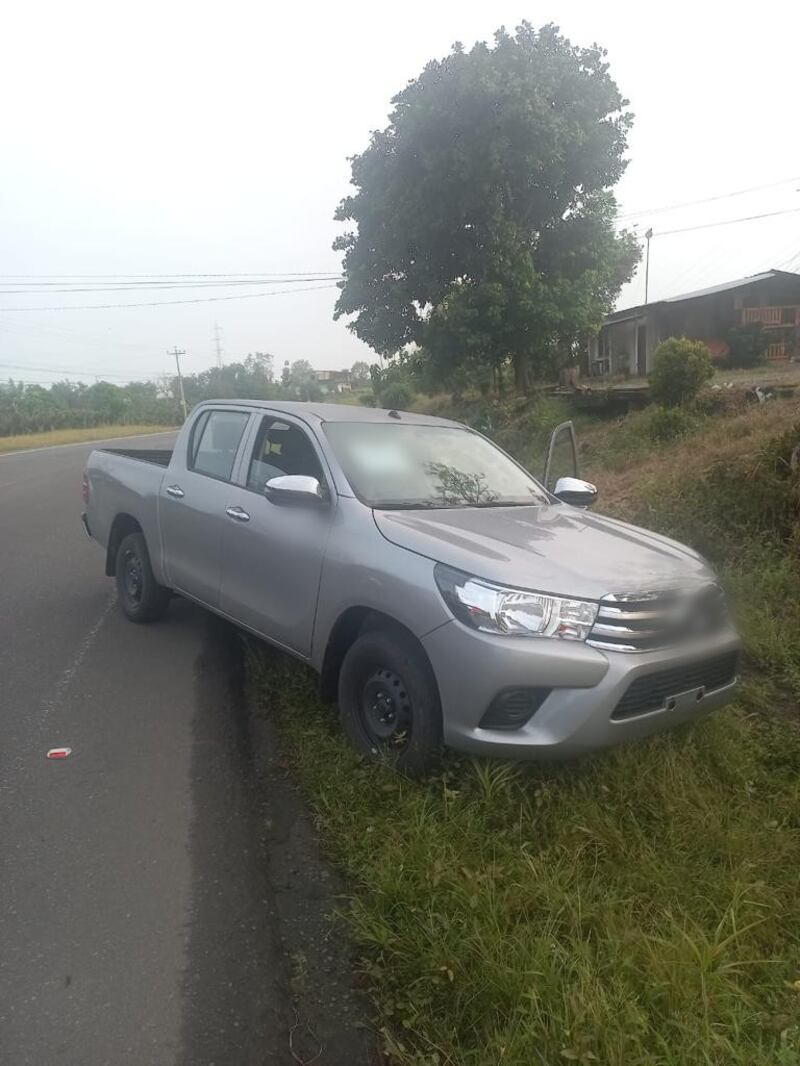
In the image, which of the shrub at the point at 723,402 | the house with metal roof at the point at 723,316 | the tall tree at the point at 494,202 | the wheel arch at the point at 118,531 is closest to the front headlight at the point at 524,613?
the wheel arch at the point at 118,531

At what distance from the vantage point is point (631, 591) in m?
3.09

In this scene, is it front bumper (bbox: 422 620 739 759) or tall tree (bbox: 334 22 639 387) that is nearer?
front bumper (bbox: 422 620 739 759)

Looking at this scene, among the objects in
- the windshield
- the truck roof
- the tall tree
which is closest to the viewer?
the windshield

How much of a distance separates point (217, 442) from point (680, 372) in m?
9.73

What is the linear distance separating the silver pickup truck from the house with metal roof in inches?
796

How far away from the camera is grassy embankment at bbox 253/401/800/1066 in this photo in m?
2.09

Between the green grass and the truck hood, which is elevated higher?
the truck hood

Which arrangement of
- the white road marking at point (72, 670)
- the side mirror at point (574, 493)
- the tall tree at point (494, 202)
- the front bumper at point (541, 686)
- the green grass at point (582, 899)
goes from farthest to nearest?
the tall tree at point (494, 202), the side mirror at point (574, 493), the white road marking at point (72, 670), the front bumper at point (541, 686), the green grass at point (582, 899)

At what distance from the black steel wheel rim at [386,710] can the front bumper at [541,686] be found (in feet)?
1.06

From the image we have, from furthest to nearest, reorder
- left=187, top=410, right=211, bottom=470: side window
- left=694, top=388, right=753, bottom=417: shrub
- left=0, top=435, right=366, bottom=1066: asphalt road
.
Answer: left=694, top=388, right=753, bottom=417: shrub → left=187, top=410, right=211, bottom=470: side window → left=0, top=435, right=366, bottom=1066: asphalt road

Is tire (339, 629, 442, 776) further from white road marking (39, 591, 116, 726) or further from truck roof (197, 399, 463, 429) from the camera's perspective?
white road marking (39, 591, 116, 726)

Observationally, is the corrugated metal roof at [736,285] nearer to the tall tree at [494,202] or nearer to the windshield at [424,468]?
the tall tree at [494,202]

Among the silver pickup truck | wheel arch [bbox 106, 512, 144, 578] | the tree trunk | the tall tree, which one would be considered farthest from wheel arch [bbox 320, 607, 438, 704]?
the tree trunk

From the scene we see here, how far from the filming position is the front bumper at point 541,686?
2.91 m
